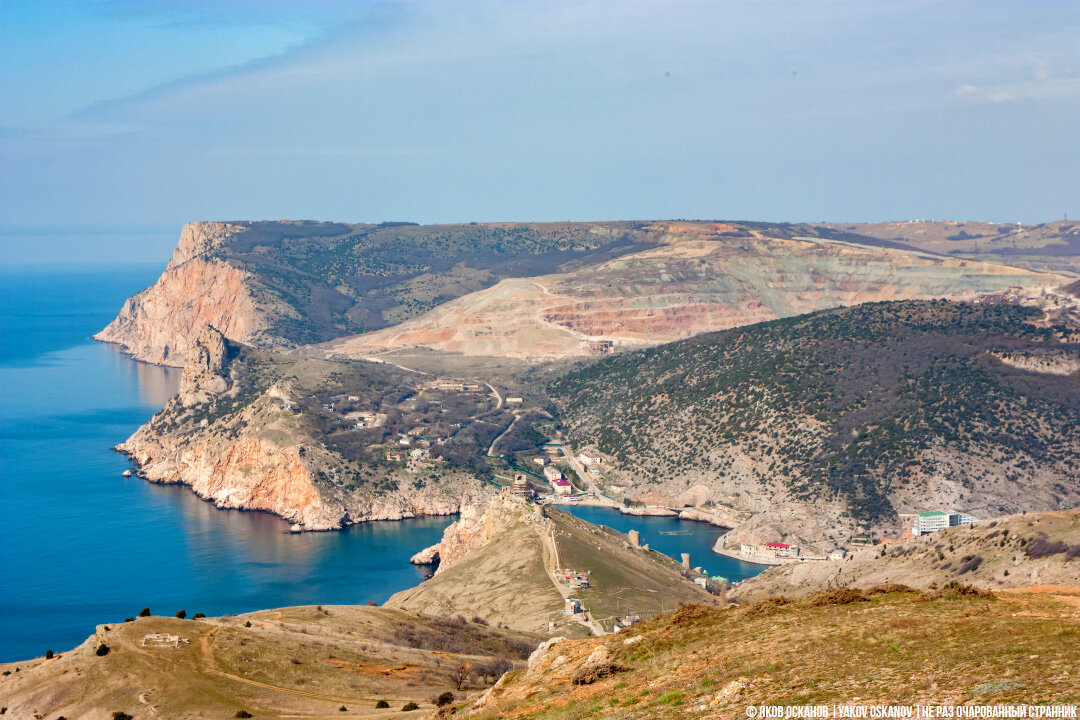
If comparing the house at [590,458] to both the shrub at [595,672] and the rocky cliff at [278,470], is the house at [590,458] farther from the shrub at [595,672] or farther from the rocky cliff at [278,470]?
the shrub at [595,672]

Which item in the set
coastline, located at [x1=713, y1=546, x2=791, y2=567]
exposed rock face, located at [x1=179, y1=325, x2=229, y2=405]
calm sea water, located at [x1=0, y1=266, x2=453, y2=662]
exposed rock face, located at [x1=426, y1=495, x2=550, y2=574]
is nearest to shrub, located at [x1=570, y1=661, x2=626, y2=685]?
exposed rock face, located at [x1=426, y1=495, x2=550, y2=574]

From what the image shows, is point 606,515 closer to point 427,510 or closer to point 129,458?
point 427,510

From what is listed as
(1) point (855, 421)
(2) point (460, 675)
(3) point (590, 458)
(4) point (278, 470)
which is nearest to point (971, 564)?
(2) point (460, 675)

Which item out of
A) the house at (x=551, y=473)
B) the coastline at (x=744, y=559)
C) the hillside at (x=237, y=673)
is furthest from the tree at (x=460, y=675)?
the house at (x=551, y=473)

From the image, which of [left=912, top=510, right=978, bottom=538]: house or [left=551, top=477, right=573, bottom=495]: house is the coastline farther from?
[left=551, top=477, right=573, bottom=495]: house

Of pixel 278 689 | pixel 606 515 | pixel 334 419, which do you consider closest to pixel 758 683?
pixel 278 689

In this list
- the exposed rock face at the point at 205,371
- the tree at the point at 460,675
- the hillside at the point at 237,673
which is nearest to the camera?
the hillside at the point at 237,673

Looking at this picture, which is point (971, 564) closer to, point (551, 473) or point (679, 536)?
point (679, 536)
